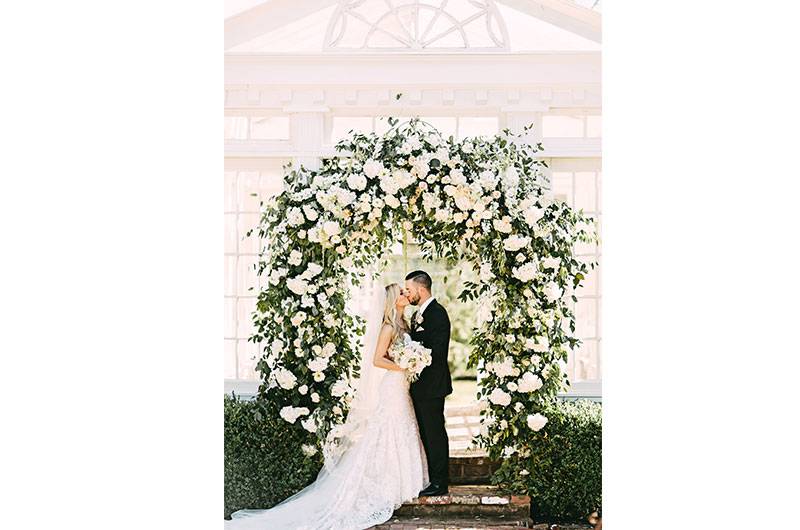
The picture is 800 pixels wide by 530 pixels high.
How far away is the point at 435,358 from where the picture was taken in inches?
226

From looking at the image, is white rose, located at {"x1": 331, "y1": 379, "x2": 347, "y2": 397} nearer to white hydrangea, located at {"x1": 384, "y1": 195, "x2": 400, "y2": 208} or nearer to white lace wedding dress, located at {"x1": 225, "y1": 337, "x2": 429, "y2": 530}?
white lace wedding dress, located at {"x1": 225, "y1": 337, "x2": 429, "y2": 530}

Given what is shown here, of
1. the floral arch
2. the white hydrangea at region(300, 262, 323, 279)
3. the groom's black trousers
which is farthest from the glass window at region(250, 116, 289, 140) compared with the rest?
the groom's black trousers

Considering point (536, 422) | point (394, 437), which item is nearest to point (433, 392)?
point (394, 437)

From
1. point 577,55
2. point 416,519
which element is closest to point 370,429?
point 416,519

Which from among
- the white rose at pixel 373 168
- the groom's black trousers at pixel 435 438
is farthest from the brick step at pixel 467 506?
the white rose at pixel 373 168

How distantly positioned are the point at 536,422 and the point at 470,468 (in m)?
0.84

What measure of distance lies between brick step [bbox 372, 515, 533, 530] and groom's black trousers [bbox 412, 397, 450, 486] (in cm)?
25

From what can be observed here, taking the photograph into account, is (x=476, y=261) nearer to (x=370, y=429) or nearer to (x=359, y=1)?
(x=370, y=429)

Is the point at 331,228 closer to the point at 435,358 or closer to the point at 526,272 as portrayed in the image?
the point at 435,358

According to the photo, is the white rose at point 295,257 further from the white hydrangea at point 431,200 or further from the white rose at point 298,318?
the white hydrangea at point 431,200

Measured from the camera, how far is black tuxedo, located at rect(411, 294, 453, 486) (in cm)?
569

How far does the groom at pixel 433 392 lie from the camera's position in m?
5.69

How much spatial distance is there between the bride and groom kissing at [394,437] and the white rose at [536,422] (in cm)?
59

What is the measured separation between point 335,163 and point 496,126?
1350mm
